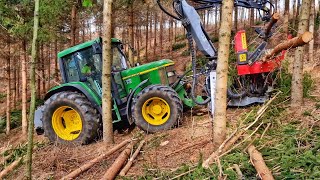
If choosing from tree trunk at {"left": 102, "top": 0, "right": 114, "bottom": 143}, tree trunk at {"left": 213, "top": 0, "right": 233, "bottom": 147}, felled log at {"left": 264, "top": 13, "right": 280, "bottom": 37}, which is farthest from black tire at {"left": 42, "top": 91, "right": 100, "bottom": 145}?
felled log at {"left": 264, "top": 13, "right": 280, "bottom": 37}

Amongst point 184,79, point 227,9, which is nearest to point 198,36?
point 184,79

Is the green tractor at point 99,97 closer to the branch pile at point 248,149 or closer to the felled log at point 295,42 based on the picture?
the branch pile at point 248,149

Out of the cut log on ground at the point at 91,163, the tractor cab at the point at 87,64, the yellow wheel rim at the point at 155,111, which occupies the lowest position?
the cut log on ground at the point at 91,163

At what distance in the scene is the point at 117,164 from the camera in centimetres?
545

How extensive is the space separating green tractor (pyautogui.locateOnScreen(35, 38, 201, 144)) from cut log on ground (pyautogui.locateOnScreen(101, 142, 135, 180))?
1.19m

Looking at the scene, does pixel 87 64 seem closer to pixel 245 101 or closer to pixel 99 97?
pixel 99 97

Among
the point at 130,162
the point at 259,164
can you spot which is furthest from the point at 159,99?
the point at 259,164

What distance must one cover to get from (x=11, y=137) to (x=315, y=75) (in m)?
12.4

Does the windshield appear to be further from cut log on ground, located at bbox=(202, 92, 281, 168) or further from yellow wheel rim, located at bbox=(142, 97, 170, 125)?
cut log on ground, located at bbox=(202, 92, 281, 168)

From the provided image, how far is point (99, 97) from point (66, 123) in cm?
109

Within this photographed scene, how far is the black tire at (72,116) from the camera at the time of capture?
7.27m

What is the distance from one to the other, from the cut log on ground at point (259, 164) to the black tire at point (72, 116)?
368cm

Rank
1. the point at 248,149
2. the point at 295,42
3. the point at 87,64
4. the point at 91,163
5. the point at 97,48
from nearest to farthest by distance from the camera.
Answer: the point at 248,149
the point at 91,163
the point at 295,42
the point at 97,48
the point at 87,64

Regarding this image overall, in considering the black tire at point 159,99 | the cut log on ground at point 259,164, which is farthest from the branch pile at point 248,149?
the black tire at point 159,99
